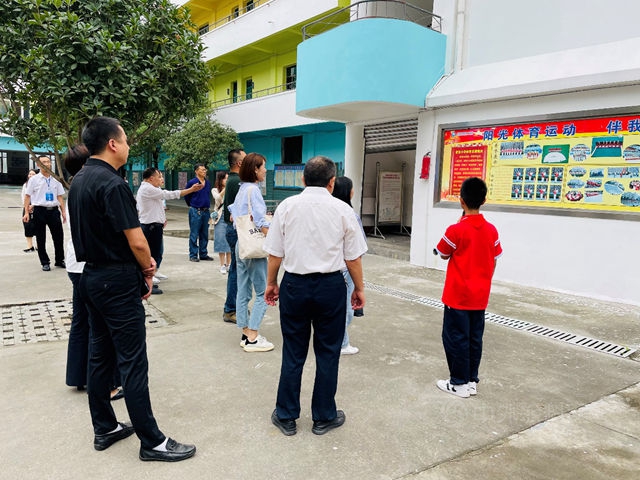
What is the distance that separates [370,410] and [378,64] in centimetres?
610

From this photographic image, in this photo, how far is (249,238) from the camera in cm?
422

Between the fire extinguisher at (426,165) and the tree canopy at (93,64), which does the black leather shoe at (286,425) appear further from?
the fire extinguisher at (426,165)

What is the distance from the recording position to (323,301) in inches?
112

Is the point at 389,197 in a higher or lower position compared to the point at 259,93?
lower

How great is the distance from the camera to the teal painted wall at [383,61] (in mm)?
7805

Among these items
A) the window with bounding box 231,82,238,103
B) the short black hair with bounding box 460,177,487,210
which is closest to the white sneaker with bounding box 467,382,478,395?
Result: the short black hair with bounding box 460,177,487,210

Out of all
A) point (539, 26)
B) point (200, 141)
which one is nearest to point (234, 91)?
point (200, 141)

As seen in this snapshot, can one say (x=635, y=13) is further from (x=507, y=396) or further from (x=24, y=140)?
(x=24, y=140)

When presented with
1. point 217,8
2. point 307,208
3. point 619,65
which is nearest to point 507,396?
point 307,208

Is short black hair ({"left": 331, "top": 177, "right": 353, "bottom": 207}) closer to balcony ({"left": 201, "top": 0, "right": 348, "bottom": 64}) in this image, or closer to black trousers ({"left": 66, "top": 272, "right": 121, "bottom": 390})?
black trousers ({"left": 66, "top": 272, "right": 121, "bottom": 390})

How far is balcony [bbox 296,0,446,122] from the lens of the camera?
781 cm

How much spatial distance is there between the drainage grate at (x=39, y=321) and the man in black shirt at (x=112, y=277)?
2203 mm

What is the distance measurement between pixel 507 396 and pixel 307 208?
2.08 meters

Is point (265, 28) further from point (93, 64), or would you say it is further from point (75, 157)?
point (75, 157)
